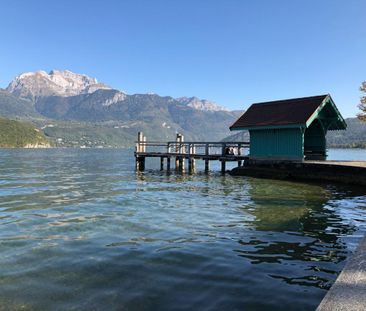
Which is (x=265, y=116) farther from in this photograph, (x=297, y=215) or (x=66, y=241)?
(x=66, y=241)

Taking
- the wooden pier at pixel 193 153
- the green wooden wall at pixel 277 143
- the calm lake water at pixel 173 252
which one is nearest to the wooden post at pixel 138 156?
the wooden pier at pixel 193 153

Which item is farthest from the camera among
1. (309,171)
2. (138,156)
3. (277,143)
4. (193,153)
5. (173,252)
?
(138,156)

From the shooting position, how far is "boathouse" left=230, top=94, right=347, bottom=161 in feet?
93.8

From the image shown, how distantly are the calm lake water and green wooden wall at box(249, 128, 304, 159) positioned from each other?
11589mm

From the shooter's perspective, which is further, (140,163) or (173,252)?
(140,163)

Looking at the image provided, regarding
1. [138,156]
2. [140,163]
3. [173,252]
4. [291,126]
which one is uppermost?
[291,126]

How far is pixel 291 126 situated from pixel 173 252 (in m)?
21.5

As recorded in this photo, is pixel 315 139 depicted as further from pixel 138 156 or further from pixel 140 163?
pixel 140 163

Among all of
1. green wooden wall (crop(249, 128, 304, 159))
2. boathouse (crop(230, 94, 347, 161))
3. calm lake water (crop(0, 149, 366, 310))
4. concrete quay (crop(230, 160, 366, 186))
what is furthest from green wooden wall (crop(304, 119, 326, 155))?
calm lake water (crop(0, 149, 366, 310))

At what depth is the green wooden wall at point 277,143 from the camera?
94.3ft

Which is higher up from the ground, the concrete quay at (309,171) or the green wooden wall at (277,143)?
the green wooden wall at (277,143)

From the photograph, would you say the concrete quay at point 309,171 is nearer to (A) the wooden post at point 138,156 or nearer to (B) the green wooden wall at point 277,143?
(B) the green wooden wall at point 277,143

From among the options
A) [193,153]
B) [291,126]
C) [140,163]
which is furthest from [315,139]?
[140,163]

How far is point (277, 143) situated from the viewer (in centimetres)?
3025
